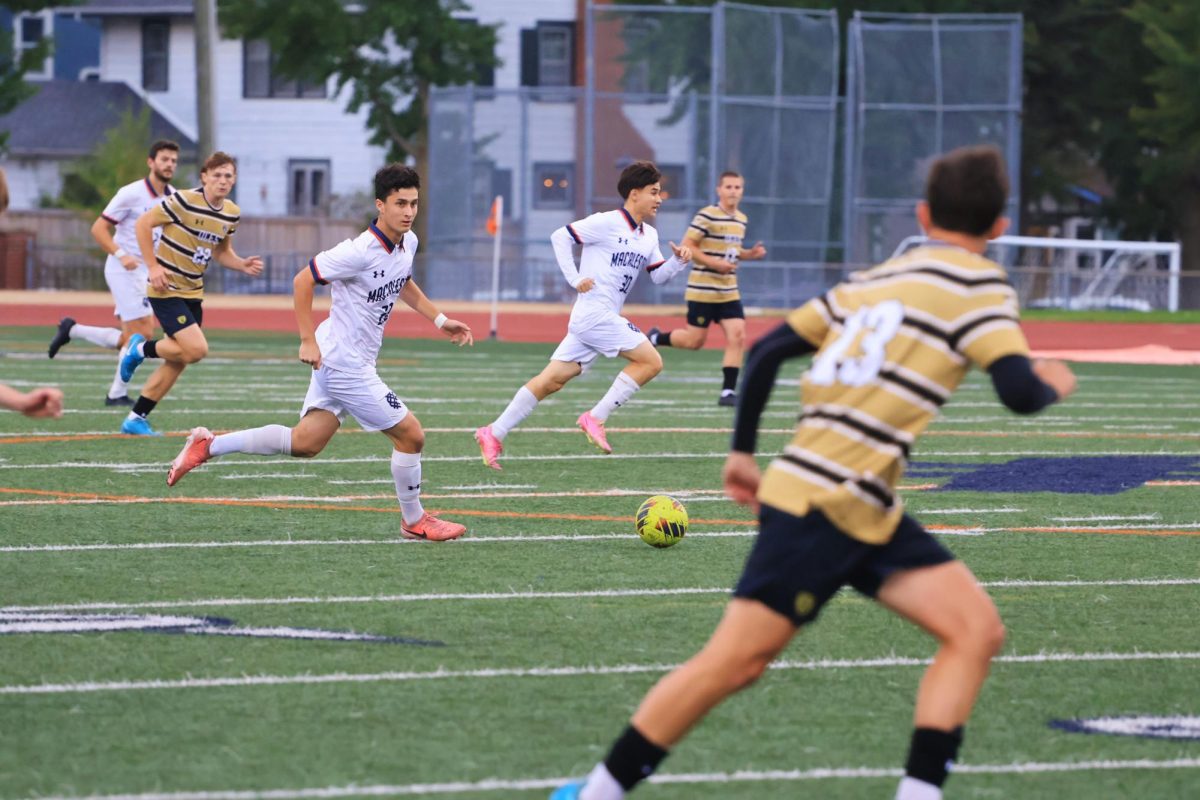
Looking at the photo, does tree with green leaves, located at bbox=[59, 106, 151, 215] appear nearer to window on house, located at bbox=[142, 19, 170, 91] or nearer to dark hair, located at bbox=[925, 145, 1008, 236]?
window on house, located at bbox=[142, 19, 170, 91]

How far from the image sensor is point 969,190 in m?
4.43

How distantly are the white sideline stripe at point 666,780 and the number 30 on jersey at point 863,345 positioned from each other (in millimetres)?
1195

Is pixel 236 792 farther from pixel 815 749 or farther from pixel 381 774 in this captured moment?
pixel 815 749

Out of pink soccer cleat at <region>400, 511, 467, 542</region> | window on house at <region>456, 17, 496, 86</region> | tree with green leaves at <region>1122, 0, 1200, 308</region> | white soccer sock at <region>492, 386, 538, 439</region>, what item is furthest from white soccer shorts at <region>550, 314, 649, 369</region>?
window on house at <region>456, 17, 496, 86</region>

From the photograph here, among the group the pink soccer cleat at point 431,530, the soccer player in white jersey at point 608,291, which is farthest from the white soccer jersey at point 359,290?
the soccer player in white jersey at point 608,291

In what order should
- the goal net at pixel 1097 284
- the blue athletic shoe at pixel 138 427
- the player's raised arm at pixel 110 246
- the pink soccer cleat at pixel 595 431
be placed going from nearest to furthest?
the pink soccer cleat at pixel 595 431 < the blue athletic shoe at pixel 138 427 < the player's raised arm at pixel 110 246 < the goal net at pixel 1097 284

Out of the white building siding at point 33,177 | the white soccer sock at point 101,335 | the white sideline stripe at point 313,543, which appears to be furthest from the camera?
the white building siding at point 33,177

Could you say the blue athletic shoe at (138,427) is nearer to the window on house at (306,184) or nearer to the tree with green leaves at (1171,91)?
the tree with green leaves at (1171,91)

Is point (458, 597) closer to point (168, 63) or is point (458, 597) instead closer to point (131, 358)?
point (131, 358)

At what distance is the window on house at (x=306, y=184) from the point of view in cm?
5219

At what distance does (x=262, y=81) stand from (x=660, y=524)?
45.7 m

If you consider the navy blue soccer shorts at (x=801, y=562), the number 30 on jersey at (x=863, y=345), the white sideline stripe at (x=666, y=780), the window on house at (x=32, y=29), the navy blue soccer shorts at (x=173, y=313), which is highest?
the window on house at (x=32, y=29)

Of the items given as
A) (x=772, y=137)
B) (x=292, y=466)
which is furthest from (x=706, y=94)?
(x=292, y=466)

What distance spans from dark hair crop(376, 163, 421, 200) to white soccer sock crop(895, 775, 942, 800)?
192 inches
